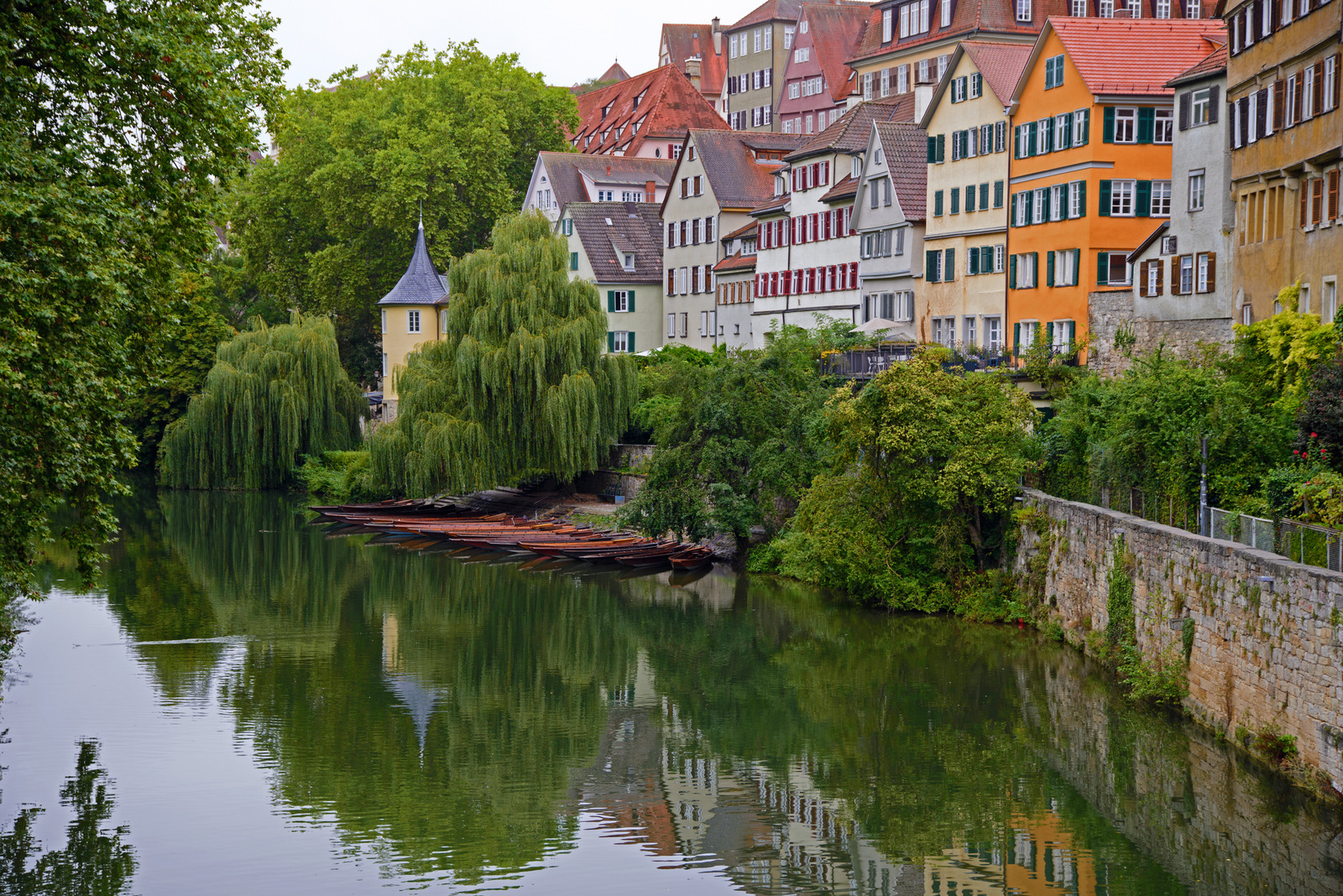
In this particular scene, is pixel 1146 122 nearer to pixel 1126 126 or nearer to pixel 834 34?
pixel 1126 126

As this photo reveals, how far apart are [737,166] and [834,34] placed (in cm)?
2813

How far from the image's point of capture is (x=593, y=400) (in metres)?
45.4

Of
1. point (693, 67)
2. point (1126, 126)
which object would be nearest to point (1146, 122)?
point (1126, 126)

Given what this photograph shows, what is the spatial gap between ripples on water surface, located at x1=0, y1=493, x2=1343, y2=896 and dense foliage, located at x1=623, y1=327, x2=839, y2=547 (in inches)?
167

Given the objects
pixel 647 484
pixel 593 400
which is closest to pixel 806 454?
pixel 647 484

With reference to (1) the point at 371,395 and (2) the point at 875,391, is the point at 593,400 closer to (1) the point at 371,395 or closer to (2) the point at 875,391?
(2) the point at 875,391

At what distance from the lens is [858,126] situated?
176 ft

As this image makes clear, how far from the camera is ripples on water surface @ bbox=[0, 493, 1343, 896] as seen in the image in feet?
54.5

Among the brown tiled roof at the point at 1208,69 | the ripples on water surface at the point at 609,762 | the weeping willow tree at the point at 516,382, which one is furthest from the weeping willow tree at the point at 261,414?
the brown tiled roof at the point at 1208,69

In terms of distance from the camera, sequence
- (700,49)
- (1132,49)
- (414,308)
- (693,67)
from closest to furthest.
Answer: (1132,49), (414,308), (693,67), (700,49)

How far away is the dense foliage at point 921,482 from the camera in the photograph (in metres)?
30.1

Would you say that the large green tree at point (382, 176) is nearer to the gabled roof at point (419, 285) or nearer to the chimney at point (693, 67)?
the gabled roof at point (419, 285)

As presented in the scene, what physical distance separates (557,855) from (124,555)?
28.3m

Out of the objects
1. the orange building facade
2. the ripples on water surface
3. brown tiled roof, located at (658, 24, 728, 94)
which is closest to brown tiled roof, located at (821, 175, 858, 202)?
the orange building facade
